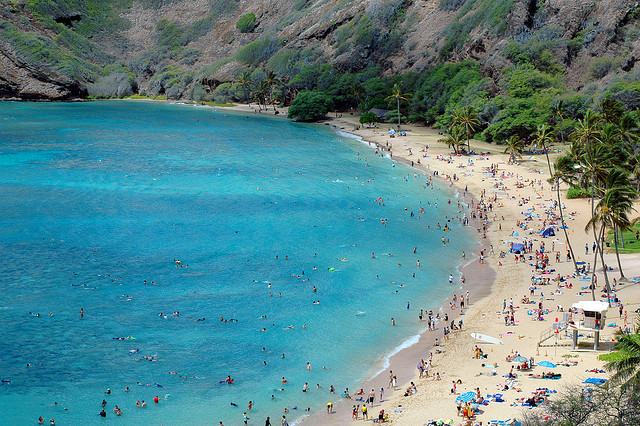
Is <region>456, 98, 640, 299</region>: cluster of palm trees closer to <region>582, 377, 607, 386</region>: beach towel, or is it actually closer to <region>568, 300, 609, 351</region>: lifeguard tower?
<region>568, 300, 609, 351</region>: lifeguard tower

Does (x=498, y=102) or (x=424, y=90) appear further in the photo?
(x=424, y=90)

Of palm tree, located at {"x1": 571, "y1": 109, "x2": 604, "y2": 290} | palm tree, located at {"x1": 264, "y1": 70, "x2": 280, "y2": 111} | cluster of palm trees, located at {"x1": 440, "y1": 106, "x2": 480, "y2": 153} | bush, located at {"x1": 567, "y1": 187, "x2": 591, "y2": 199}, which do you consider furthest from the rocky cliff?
palm tree, located at {"x1": 571, "y1": 109, "x2": 604, "y2": 290}

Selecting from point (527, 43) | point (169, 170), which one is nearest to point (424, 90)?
point (527, 43)

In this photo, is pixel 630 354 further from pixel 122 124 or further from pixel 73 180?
pixel 122 124

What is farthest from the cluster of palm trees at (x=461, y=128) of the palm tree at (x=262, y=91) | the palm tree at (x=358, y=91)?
the palm tree at (x=262, y=91)

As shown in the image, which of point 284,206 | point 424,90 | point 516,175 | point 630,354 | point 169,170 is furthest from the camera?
point 424,90

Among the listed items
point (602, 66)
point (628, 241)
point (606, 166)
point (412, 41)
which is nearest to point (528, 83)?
point (602, 66)
